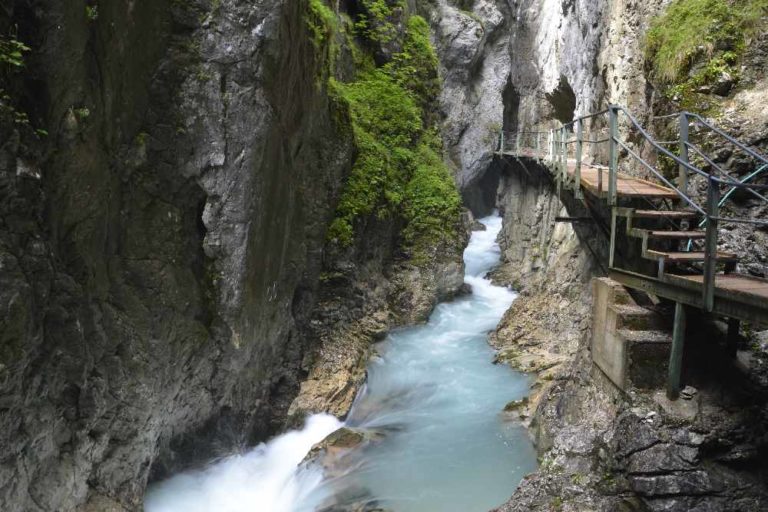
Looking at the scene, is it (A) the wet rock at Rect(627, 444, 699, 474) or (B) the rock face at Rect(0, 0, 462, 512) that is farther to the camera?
(B) the rock face at Rect(0, 0, 462, 512)

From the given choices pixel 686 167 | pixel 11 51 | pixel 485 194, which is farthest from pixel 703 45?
pixel 485 194

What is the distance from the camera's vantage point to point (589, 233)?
37.0ft

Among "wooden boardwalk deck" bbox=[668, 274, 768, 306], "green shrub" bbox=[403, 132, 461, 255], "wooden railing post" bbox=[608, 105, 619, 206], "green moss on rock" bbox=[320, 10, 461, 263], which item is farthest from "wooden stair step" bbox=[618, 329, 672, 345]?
"green shrub" bbox=[403, 132, 461, 255]

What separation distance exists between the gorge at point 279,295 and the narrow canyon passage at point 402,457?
6 centimetres

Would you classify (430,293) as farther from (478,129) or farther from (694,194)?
(478,129)

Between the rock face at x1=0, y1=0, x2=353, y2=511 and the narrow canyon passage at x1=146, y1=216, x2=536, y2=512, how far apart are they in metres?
0.62

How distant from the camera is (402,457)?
8.66 metres

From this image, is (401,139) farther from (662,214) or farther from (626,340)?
(626,340)

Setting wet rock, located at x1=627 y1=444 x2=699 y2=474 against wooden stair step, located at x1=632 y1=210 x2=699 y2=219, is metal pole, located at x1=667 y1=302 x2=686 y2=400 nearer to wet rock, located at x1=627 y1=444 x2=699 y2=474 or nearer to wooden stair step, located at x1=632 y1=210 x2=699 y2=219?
wet rock, located at x1=627 y1=444 x2=699 y2=474

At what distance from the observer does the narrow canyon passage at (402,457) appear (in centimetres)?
757

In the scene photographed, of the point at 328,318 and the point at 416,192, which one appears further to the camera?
the point at 416,192

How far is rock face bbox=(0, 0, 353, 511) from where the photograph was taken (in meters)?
4.87

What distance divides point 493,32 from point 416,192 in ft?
44.8

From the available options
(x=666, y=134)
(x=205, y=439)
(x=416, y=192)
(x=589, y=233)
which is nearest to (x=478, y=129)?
(x=416, y=192)
